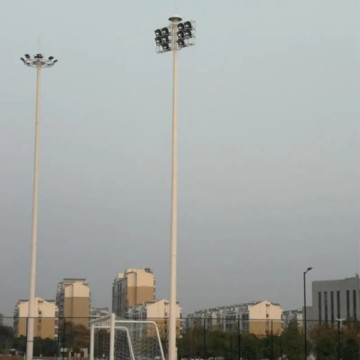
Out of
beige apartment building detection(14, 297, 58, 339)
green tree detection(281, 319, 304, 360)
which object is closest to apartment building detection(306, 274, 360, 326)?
beige apartment building detection(14, 297, 58, 339)

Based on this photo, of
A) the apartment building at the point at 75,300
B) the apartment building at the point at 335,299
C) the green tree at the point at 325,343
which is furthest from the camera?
the apartment building at the point at 335,299

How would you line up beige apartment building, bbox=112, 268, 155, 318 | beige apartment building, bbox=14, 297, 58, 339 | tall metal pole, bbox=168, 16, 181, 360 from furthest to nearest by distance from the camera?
beige apartment building, bbox=112, 268, 155, 318 → beige apartment building, bbox=14, 297, 58, 339 → tall metal pole, bbox=168, 16, 181, 360

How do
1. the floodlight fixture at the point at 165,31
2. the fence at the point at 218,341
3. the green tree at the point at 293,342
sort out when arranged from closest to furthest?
the floodlight fixture at the point at 165,31, the fence at the point at 218,341, the green tree at the point at 293,342

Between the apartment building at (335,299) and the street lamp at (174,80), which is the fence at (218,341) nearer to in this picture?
the street lamp at (174,80)

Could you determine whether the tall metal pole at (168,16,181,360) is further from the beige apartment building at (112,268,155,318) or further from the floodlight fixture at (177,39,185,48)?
the beige apartment building at (112,268,155,318)

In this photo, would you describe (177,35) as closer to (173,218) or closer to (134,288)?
(173,218)

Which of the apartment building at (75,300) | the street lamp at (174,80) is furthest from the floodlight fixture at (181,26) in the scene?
the apartment building at (75,300)

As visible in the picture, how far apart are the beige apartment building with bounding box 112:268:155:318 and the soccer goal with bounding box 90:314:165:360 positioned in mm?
73102

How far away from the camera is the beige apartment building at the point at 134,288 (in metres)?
99.6

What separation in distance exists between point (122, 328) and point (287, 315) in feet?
359

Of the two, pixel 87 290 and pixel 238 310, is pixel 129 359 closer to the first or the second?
pixel 87 290

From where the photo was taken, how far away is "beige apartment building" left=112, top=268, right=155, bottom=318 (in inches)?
3920

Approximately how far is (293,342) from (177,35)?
3080 centimetres

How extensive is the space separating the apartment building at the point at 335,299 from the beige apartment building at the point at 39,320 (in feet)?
163
